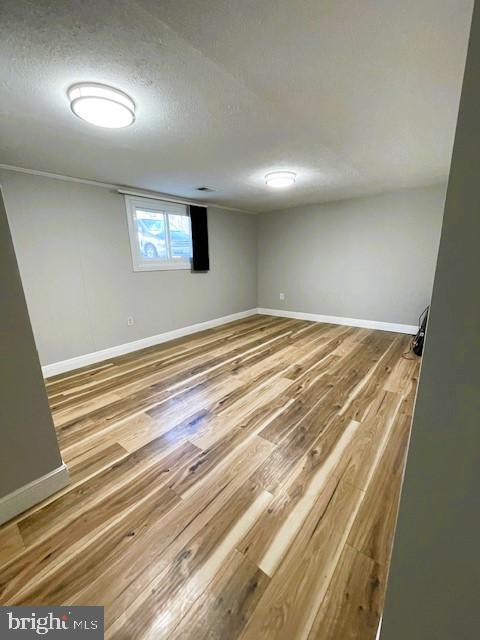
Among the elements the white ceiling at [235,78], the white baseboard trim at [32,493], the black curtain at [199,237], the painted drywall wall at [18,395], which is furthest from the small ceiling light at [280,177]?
the white baseboard trim at [32,493]

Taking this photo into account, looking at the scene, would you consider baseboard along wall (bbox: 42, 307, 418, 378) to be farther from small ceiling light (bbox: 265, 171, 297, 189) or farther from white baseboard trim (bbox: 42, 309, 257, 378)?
small ceiling light (bbox: 265, 171, 297, 189)

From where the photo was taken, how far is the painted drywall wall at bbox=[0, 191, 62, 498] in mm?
1184

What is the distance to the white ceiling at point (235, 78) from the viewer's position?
1021 mm

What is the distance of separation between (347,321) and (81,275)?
424 centimetres

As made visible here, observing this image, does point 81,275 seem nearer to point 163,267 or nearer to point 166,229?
point 163,267

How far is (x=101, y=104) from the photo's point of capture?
4.79 feet

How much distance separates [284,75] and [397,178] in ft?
8.61

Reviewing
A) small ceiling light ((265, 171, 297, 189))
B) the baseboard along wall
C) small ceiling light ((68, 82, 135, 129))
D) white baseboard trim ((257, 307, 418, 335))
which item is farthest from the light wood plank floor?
small ceiling light ((265, 171, 297, 189))

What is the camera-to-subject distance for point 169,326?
413 centimetres

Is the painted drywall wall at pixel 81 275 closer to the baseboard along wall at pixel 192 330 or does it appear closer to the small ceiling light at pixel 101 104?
the baseboard along wall at pixel 192 330

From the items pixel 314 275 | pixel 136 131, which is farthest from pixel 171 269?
pixel 314 275

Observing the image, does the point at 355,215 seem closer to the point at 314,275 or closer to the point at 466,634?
the point at 314,275

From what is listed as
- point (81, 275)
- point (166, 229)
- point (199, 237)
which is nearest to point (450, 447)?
point (81, 275)

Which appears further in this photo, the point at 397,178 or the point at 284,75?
the point at 397,178
